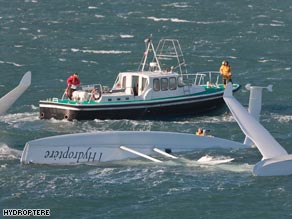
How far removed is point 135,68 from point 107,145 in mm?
19251

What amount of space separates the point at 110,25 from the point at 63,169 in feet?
114

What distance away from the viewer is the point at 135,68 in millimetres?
63594

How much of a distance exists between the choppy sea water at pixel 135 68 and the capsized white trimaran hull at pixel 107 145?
2.18 feet

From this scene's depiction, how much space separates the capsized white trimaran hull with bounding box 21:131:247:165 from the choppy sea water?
26.2 inches

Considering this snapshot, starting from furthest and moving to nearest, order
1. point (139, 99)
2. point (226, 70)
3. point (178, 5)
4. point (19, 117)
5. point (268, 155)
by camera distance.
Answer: point (178, 5) < point (226, 70) < point (139, 99) < point (19, 117) < point (268, 155)

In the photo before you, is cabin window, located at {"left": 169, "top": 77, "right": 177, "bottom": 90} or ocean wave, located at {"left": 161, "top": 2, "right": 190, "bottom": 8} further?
ocean wave, located at {"left": 161, "top": 2, "right": 190, "bottom": 8}

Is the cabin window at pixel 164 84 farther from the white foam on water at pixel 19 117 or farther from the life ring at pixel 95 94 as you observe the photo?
the white foam on water at pixel 19 117

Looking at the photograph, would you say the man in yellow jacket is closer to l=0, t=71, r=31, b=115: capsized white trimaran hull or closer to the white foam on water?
the white foam on water

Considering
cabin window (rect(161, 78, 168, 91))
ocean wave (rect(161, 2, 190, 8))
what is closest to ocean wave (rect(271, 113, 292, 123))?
cabin window (rect(161, 78, 168, 91))

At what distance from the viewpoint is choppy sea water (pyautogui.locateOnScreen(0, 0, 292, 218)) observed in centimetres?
3828

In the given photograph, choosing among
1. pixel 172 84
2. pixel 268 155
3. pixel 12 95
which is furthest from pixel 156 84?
pixel 268 155

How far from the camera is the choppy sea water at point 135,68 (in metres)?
38.3

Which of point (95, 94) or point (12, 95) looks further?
point (95, 94)

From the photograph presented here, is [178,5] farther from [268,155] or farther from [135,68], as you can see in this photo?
[268,155]
